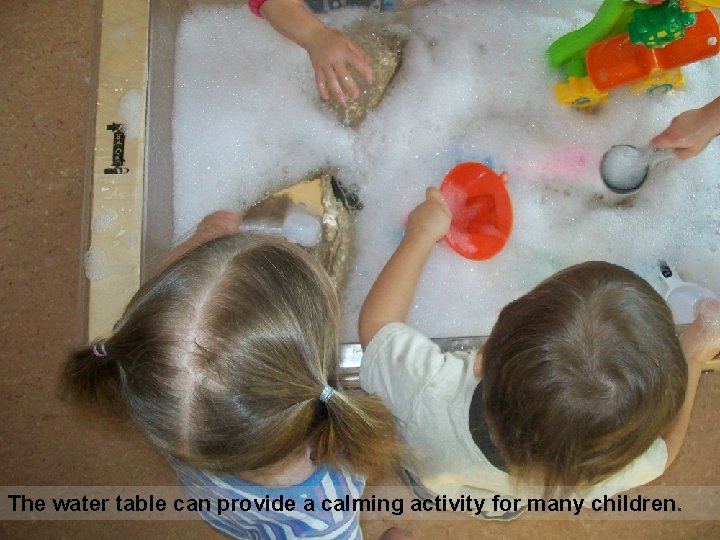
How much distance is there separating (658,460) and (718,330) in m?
0.22

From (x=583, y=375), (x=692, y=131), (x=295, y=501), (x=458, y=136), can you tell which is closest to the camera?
(x=583, y=375)

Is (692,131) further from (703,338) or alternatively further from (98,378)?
(98,378)

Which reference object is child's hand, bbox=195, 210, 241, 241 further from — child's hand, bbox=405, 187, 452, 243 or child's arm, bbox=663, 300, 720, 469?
child's arm, bbox=663, 300, 720, 469

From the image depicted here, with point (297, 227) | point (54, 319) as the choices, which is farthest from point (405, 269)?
point (54, 319)

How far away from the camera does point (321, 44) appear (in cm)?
96

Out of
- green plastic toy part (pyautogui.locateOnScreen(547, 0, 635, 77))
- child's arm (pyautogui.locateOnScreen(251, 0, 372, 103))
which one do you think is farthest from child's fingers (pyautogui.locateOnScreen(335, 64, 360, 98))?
green plastic toy part (pyautogui.locateOnScreen(547, 0, 635, 77))

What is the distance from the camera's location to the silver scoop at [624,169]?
3.53 feet

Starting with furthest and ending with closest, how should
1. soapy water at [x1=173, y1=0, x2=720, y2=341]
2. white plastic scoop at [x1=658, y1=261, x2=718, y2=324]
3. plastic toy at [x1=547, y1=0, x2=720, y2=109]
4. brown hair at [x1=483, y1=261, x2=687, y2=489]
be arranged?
1. soapy water at [x1=173, y1=0, x2=720, y2=341]
2. white plastic scoop at [x1=658, y1=261, x2=718, y2=324]
3. plastic toy at [x1=547, y1=0, x2=720, y2=109]
4. brown hair at [x1=483, y1=261, x2=687, y2=489]

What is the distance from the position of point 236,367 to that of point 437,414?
292 millimetres

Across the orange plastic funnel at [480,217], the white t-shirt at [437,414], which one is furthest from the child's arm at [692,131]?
the white t-shirt at [437,414]

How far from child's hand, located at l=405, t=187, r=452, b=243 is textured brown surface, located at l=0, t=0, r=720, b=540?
0.54m

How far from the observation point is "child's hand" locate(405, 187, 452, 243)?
0.97 metres

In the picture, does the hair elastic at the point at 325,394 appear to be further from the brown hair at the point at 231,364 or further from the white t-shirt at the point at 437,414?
the white t-shirt at the point at 437,414

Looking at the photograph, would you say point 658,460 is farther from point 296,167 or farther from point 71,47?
point 71,47
